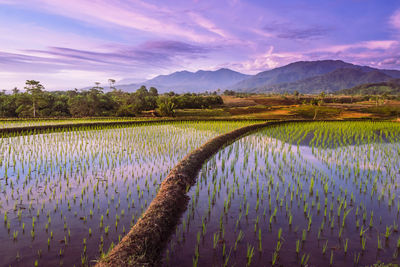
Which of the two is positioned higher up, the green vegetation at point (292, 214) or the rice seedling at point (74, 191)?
the rice seedling at point (74, 191)

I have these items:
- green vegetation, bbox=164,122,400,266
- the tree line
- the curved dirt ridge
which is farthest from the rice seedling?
the tree line

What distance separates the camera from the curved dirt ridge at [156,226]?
9.88ft

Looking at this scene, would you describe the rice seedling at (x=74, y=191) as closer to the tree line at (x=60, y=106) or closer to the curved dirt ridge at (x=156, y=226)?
the curved dirt ridge at (x=156, y=226)

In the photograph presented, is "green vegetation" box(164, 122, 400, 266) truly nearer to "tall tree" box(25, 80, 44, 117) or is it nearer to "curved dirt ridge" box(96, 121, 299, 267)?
"curved dirt ridge" box(96, 121, 299, 267)

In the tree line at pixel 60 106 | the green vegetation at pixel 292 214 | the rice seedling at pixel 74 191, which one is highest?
the tree line at pixel 60 106

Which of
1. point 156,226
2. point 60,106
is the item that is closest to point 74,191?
point 156,226

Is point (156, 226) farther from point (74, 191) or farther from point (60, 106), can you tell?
point (60, 106)

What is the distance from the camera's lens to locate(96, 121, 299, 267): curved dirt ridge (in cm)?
301

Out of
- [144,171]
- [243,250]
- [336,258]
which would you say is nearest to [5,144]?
[144,171]

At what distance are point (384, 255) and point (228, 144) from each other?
9480 mm

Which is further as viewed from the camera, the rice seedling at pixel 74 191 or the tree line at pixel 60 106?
the tree line at pixel 60 106

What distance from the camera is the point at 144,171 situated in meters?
7.60

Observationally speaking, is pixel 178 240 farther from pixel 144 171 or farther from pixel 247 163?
pixel 247 163

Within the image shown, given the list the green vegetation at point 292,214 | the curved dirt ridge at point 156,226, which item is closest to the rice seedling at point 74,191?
the curved dirt ridge at point 156,226
